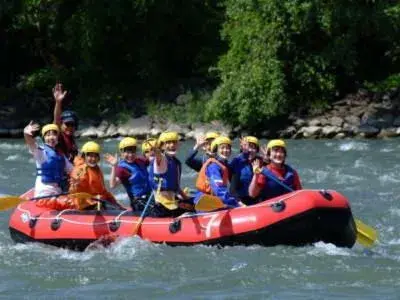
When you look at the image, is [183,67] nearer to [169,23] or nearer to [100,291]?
[169,23]

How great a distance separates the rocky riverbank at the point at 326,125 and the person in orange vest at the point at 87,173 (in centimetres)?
1234

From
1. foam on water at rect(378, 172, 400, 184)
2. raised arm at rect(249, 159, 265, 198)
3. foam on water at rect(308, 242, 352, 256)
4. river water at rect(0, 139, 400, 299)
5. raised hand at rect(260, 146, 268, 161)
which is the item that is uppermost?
raised hand at rect(260, 146, 268, 161)

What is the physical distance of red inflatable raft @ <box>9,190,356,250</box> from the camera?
30.6 ft

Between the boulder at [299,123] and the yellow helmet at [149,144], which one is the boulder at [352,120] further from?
the yellow helmet at [149,144]

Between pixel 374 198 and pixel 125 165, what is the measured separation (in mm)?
4140

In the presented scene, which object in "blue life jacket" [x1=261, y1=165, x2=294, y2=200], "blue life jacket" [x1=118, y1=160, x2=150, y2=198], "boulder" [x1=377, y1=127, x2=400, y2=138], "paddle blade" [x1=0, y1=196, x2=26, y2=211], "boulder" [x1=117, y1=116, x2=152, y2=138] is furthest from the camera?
"boulder" [x1=117, y1=116, x2=152, y2=138]

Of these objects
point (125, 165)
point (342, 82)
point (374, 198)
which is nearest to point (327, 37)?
point (342, 82)

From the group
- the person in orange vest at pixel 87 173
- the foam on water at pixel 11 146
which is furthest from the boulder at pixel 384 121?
the person in orange vest at pixel 87 173

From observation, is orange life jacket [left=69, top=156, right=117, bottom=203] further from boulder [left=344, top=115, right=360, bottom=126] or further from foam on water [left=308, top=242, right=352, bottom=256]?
boulder [left=344, top=115, right=360, bottom=126]

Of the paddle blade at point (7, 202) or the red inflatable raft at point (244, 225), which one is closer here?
the red inflatable raft at point (244, 225)

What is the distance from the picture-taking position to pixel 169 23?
2658 centimetres

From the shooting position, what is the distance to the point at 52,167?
10.4 m

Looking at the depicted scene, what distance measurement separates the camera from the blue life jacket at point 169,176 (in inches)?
393

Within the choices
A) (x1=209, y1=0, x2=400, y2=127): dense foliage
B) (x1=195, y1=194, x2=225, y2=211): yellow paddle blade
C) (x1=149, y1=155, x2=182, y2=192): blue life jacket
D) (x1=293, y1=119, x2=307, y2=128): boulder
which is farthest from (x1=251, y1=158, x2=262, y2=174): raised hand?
(x1=293, y1=119, x2=307, y2=128): boulder
